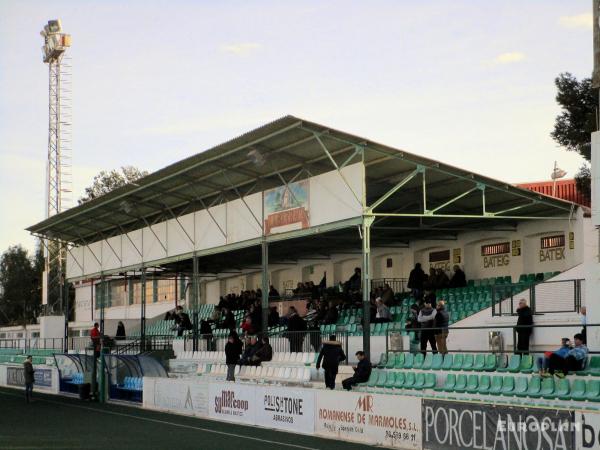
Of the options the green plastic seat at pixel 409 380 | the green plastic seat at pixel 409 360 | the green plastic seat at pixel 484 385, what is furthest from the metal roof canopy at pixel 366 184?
the green plastic seat at pixel 484 385

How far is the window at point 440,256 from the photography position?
33.1 metres

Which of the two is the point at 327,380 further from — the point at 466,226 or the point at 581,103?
the point at 581,103

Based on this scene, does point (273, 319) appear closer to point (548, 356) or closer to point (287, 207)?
point (287, 207)

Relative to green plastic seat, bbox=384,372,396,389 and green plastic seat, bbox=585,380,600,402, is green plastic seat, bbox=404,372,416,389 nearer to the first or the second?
green plastic seat, bbox=384,372,396,389

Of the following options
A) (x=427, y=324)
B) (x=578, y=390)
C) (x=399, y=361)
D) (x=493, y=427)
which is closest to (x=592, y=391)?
(x=578, y=390)

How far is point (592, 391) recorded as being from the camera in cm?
1645

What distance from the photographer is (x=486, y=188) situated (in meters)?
26.0

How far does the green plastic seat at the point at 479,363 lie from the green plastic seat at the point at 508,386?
1.52 metres

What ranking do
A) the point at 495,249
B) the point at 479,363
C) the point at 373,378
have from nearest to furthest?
the point at 479,363 → the point at 373,378 → the point at 495,249

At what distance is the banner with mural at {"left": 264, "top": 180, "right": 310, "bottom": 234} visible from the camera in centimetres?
2619

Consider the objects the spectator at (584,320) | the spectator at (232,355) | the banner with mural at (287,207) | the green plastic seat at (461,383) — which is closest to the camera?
the spectator at (584,320)

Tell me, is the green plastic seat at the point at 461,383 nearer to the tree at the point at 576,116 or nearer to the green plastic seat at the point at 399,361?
the green plastic seat at the point at 399,361

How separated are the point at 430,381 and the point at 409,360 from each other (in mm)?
2171

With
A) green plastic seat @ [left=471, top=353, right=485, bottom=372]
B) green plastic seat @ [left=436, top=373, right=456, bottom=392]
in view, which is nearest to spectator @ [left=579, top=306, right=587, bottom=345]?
green plastic seat @ [left=471, top=353, right=485, bottom=372]
